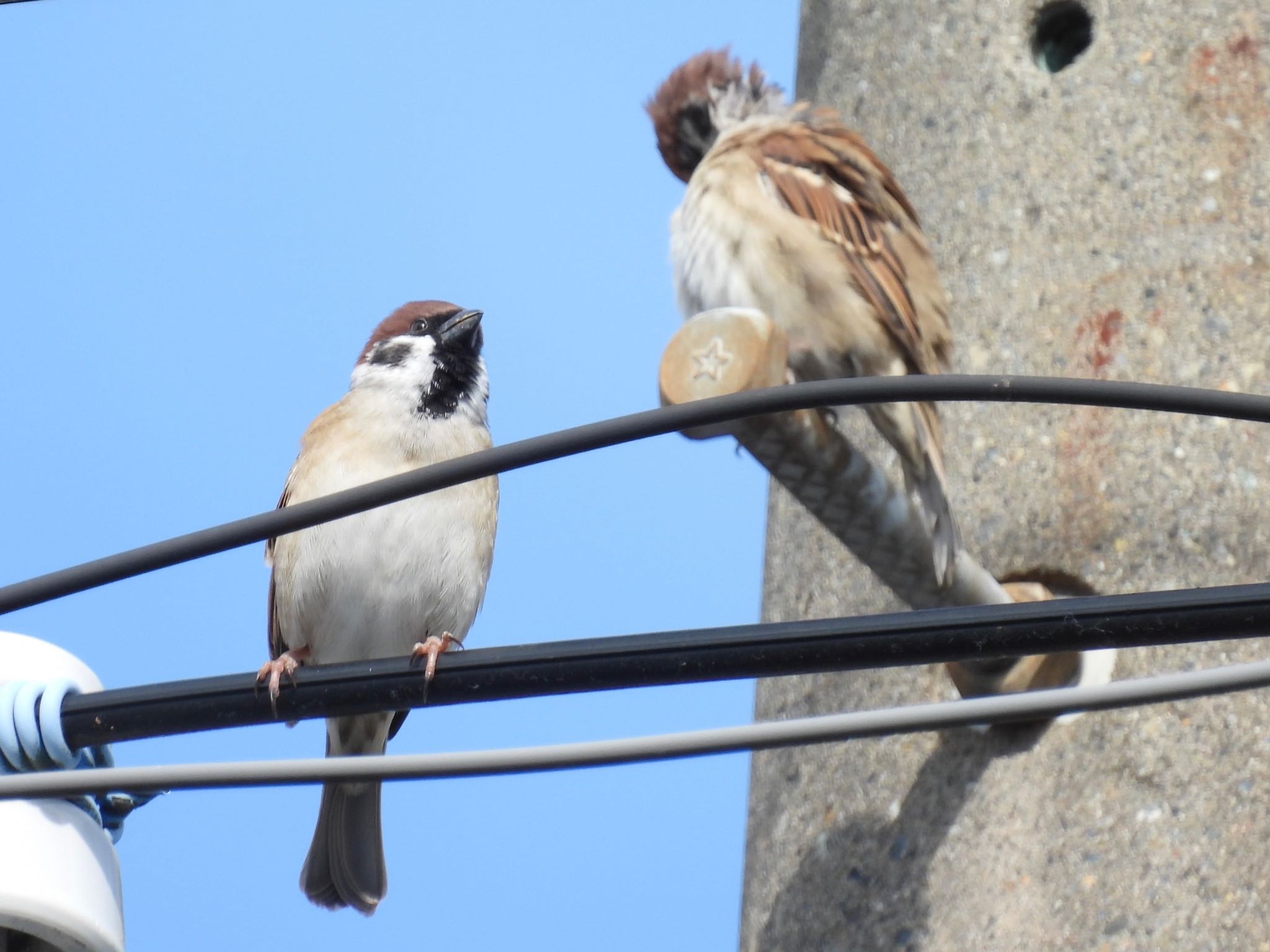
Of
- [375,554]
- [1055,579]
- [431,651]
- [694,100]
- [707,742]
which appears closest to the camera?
[707,742]

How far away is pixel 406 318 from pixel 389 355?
0.17m

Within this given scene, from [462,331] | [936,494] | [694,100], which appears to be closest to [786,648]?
[936,494]

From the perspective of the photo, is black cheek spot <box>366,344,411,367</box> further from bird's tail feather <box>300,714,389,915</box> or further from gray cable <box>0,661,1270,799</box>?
gray cable <box>0,661,1270,799</box>

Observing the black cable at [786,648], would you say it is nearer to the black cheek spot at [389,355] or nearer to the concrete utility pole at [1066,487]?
the concrete utility pole at [1066,487]

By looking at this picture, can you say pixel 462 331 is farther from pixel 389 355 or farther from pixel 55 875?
pixel 55 875

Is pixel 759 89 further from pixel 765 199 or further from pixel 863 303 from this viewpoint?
pixel 863 303

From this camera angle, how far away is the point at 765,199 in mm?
4203

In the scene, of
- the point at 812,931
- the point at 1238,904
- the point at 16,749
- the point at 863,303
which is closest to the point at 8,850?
the point at 16,749

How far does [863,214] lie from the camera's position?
4102 mm

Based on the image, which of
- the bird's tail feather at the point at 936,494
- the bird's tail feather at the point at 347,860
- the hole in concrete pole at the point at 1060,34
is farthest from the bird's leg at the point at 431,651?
the hole in concrete pole at the point at 1060,34

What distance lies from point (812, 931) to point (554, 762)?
1.71 m

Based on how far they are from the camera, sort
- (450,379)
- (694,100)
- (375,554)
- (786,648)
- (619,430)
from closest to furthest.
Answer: (786,648)
(619,430)
(375,554)
(450,379)
(694,100)

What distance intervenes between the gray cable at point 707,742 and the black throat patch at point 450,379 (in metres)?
2.19

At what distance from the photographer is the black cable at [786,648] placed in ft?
6.46
